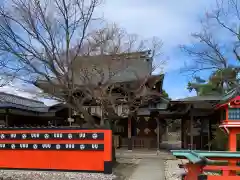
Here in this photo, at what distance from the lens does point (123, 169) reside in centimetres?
1499

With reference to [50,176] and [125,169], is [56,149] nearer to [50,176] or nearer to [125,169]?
[50,176]

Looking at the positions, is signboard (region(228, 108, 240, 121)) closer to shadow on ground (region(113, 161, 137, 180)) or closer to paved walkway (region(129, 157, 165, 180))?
paved walkway (region(129, 157, 165, 180))

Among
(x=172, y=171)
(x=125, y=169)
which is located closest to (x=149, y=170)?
(x=172, y=171)

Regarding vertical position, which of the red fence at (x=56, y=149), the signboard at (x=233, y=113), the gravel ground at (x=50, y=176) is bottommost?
the gravel ground at (x=50, y=176)

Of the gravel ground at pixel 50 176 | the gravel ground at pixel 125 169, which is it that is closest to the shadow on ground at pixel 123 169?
the gravel ground at pixel 125 169

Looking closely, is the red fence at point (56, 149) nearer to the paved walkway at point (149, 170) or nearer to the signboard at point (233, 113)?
the paved walkway at point (149, 170)

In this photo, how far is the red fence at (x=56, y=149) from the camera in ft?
45.9

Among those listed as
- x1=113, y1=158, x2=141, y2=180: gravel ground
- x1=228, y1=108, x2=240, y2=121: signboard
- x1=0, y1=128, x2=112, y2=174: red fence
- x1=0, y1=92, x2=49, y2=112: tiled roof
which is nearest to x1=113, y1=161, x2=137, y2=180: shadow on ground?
x1=113, y1=158, x2=141, y2=180: gravel ground

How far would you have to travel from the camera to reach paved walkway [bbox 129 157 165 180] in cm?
1301

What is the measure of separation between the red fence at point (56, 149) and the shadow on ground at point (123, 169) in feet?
1.88

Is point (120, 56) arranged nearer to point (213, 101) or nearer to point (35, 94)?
point (35, 94)

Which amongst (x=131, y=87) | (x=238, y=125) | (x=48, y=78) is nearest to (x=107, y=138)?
(x=48, y=78)

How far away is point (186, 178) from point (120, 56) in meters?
8.39

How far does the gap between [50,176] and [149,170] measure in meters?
4.21
